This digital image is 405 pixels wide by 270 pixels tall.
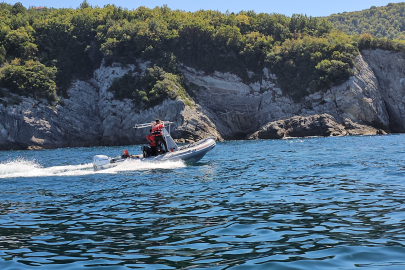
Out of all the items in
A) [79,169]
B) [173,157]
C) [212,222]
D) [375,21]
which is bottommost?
[212,222]

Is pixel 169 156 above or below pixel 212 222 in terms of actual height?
above

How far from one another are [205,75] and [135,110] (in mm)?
12363

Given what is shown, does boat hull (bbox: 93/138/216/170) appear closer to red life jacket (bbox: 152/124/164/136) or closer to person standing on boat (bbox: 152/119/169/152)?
person standing on boat (bbox: 152/119/169/152)

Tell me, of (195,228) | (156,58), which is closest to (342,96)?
(156,58)

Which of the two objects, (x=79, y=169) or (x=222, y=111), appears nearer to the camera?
(x=79, y=169)

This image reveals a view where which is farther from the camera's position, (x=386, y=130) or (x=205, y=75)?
(x=205, y=75)

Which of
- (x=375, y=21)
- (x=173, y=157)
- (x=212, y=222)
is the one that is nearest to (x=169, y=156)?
(x=173, y=157)

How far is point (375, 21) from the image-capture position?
167m

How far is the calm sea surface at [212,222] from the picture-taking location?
19.1ft

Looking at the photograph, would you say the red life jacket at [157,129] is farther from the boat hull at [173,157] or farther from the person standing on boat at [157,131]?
the boat hull at [173,157]

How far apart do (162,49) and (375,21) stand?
442ft

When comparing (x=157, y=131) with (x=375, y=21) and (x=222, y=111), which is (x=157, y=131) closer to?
(x=222, y=111)

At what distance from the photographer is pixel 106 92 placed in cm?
5750

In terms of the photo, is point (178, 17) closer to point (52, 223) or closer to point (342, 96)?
point (342, 96)
